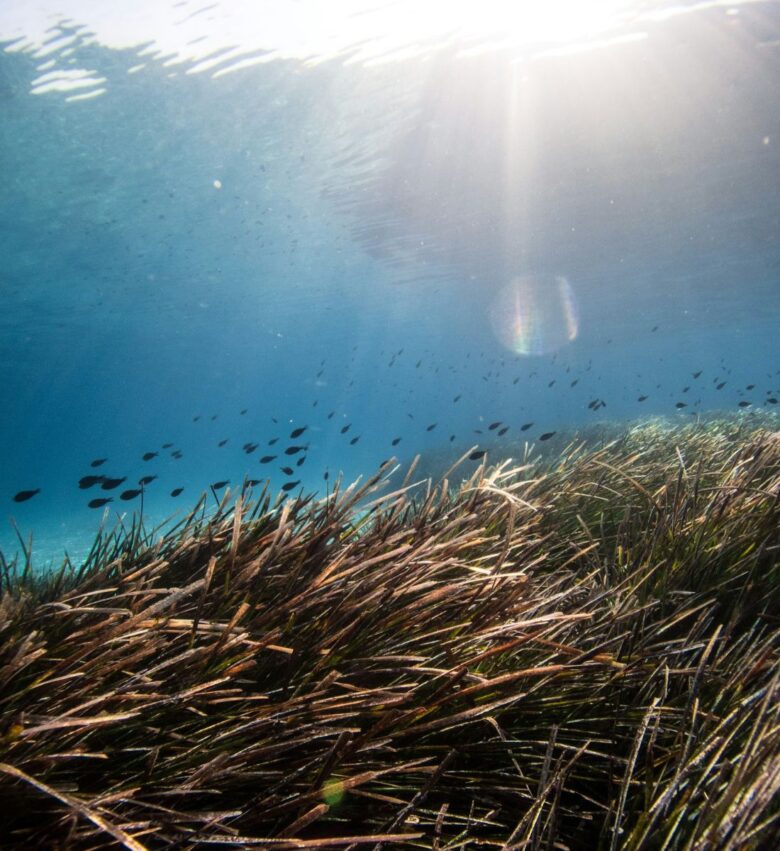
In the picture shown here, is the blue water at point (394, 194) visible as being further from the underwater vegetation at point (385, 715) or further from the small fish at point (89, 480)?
the small fish at point (89, 480)

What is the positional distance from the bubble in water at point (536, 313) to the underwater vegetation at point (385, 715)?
40.2 meters

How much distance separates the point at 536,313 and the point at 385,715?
60324 millimetres

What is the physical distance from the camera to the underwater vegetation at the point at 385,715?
1.25 metres

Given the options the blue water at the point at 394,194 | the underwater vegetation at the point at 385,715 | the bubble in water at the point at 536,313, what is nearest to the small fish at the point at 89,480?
the blue water at the point at 394,194

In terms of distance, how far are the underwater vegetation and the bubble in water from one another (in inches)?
1581

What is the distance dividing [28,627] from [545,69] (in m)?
18.5

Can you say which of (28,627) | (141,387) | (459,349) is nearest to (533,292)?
(459,349)

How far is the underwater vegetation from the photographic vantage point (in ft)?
4.10

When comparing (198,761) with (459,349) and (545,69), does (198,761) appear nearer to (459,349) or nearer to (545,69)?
(545,69)

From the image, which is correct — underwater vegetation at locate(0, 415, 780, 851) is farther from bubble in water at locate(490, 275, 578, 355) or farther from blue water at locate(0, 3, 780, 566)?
bubble in water at locate(490, 275, 578, 355)

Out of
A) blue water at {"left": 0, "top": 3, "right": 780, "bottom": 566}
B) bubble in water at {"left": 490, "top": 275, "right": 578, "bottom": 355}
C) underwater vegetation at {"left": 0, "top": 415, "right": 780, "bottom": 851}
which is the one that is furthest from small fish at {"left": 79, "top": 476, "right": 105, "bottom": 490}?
bubble in water at {"left": 490, "top": 275, "right": 578, "bottom": 355}

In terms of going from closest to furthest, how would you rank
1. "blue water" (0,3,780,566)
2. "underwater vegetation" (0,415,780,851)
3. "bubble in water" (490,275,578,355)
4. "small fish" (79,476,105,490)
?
"underwater vegetation" (0,415,780,851)
"small fish" (79,476,105,490)
"blue water" (0,3,780,566)
"bubble in water" (490,275,578,355)

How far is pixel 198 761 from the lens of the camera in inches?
56.9

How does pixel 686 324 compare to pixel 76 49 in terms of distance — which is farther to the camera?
pixel 686 324
